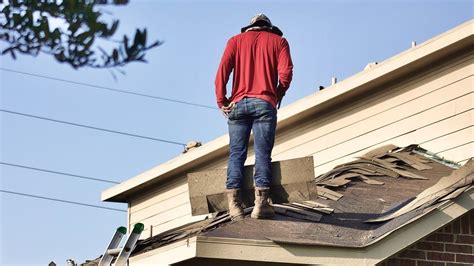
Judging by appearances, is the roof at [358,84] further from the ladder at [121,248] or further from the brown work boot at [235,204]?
the ladder at [121,248]

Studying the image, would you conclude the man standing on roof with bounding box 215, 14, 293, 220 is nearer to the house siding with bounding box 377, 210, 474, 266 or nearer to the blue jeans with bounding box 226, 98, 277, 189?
the blue jeans with bounding box 226, 98, 277, 189

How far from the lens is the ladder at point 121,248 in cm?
1062

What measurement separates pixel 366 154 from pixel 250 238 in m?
4.10

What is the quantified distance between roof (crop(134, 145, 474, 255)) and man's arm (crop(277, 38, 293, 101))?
99 cm

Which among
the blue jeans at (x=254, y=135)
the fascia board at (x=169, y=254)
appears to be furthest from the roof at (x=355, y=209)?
the blue jeans at (x=254, y=135)

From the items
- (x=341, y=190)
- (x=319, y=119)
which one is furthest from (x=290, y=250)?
(x=319, y=119)

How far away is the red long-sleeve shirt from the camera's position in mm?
10570

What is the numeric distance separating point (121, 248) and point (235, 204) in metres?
1.26

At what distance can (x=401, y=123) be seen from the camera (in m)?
14.4

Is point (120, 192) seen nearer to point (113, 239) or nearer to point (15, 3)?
point (113, 239)

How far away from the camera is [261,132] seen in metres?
10.5

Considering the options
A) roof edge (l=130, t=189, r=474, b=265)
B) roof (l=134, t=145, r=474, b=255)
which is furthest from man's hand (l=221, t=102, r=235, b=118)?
roof edge (l=130, t=189, r=474, b=265)

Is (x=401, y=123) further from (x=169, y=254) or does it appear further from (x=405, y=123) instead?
(x=169, y=254)

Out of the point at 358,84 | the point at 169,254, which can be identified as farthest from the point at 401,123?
the point at 169,254
